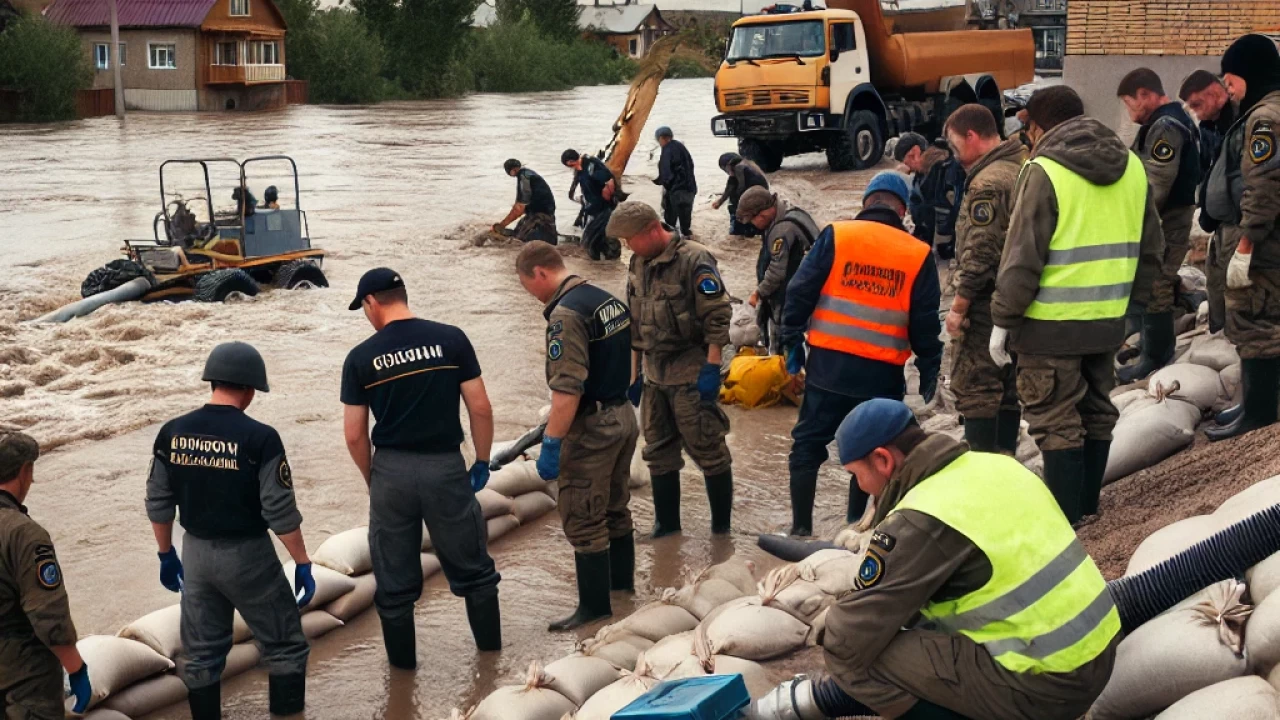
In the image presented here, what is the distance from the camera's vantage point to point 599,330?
17.9ft

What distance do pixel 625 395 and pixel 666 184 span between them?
35.1 ft

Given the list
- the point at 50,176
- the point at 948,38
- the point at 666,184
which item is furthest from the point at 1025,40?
the point at 50,176

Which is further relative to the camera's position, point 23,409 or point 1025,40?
point 1025,40

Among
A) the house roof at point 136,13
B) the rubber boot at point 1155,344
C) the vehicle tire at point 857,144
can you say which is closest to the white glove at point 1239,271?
the rubber boot at point 1155,344

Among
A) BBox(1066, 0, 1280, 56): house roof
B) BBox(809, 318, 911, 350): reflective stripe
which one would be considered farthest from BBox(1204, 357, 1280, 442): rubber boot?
BBox(1066, 0, 1280, 56): house roof

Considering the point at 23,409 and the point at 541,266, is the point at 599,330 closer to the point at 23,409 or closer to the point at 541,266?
the point at 541,266

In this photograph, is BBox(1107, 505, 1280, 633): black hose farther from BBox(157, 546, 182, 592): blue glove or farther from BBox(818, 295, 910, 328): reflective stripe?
BBox(157, 546, 182, 592): blue glove

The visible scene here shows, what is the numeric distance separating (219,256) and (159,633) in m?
10.0

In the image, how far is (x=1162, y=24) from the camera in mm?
14312

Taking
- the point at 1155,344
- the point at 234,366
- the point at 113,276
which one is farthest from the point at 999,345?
the point at 113,276

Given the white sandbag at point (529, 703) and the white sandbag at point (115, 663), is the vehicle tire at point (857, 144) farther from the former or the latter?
the white sandbag at point (529, 703)

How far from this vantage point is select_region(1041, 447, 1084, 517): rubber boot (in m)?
5.15

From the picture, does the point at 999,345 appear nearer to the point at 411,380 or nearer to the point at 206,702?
the point at 411,380

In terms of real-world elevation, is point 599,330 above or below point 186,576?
above
